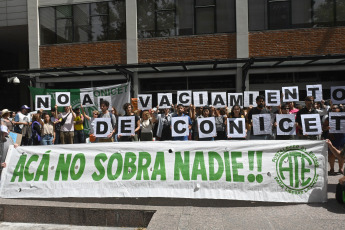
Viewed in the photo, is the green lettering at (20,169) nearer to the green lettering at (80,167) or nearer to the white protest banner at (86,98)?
the green lettering at (80,167)

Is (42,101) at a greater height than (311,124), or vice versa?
(42,101)

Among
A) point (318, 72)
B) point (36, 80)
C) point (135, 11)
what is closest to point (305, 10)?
point (318, 72)

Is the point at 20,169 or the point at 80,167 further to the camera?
the point at 20,169

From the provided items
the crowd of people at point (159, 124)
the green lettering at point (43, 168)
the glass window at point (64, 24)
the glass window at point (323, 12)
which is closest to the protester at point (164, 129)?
the crowd of people at point (159, 124)

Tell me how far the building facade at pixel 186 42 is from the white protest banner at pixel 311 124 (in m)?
6.56

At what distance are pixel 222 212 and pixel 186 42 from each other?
10.4 metres

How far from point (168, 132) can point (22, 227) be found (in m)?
4.04

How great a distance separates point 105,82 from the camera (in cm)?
1520

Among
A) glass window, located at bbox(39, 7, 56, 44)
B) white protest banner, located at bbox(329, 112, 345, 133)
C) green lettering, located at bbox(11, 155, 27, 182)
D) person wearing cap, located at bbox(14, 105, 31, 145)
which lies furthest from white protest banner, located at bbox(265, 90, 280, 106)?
glass window, located at bbox(39, 7, 56, 44)

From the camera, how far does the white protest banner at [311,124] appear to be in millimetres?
5765

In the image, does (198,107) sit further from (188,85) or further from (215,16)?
(215,16)

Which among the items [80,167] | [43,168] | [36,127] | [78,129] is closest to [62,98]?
[78,129]

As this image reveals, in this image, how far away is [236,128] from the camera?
6.25 m

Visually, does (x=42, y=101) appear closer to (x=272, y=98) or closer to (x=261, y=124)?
(x=261, y=124)
